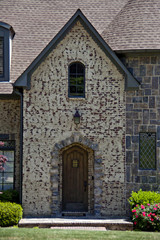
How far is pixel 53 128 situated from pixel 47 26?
18.2 ft

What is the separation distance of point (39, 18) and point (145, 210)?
1009cm

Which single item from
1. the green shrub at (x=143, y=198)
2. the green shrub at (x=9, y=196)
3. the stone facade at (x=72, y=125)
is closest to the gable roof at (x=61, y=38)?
the stone facade at (x=72, y=125)

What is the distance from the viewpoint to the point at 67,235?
1213 centimetres

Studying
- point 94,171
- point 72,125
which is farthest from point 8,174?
point 94,171

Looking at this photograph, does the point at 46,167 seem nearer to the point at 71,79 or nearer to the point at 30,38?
the point at 71,79

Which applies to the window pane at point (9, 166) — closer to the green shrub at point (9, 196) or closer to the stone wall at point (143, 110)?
the green shrub at point (9, 196)

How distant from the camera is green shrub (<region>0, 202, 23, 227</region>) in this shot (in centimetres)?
1400

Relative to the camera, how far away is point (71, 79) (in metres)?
15.3

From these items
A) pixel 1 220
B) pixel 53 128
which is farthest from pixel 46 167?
pixel 1 220

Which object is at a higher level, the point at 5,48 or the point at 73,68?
the point at 5,48

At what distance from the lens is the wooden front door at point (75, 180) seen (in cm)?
1563

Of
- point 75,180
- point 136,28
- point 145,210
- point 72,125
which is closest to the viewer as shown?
point 145,210

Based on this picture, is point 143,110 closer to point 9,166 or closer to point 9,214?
point 9,166

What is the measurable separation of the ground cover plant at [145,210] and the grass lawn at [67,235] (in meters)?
0.76
